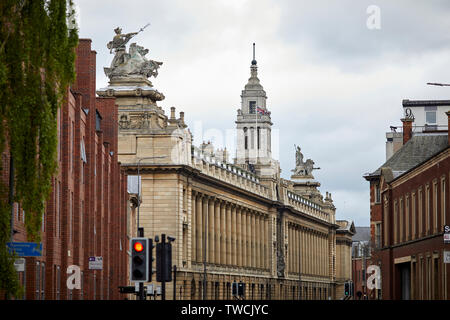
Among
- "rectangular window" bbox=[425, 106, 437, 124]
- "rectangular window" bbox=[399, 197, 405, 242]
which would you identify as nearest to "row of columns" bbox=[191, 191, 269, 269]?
"rectangular window" bbox=[425, 106, 437, 124]

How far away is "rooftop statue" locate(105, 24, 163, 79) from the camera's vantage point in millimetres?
121062

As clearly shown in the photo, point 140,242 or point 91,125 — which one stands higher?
point 91,125

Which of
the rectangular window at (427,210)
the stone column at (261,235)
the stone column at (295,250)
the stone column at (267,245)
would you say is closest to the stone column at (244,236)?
the stone column at (261,235)

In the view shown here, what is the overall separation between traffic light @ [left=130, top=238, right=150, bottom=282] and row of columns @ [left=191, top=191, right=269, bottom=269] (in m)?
88.5

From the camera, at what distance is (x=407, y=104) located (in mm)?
147125

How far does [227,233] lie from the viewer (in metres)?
146

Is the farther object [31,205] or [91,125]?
[91,125]

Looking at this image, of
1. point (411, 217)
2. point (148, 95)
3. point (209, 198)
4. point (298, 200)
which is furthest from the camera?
point (298, 200)

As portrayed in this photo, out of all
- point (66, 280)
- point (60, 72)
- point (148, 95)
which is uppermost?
point (148, 95)

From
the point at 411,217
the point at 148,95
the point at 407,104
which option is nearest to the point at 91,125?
the point at 411,217

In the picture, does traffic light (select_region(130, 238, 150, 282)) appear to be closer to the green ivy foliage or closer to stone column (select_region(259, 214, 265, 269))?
the green ivy foliage

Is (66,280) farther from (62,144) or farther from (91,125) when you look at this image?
(91,125)

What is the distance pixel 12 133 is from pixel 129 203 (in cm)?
6159

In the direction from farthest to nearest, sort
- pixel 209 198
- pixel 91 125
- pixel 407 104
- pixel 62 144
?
pixel 407 104 < pixel 209 198 < pixel 91 125 < pixel 62 144
